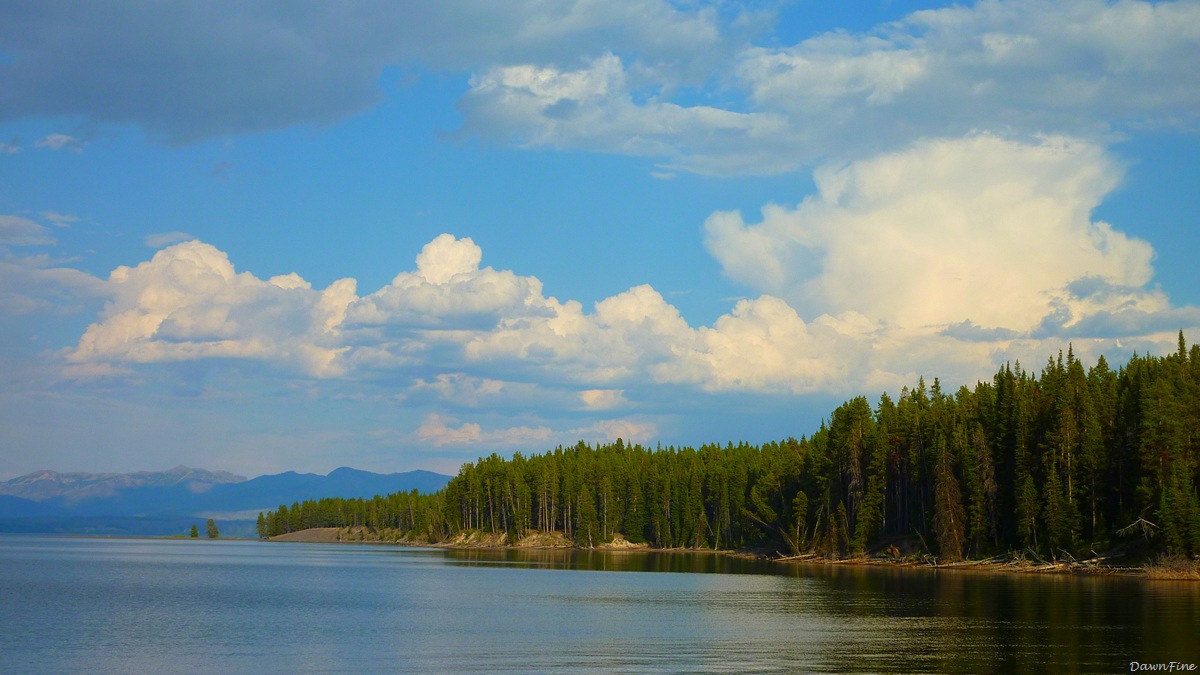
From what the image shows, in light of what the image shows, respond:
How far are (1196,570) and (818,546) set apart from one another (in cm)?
6508

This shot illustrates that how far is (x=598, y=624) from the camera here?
6744 cm

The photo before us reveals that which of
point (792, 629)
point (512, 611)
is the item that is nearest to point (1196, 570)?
point (792, 629)

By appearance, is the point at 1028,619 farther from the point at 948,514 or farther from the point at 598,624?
the point at 948,514

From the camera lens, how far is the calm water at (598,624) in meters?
49.9

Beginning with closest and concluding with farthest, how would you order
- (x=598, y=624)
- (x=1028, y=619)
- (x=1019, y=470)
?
(x=1028, y=619)
(x=598, y=624)
(x=1019, y=470)

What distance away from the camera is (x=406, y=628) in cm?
6581

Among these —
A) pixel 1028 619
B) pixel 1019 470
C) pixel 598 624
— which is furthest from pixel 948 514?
pixel 598 624

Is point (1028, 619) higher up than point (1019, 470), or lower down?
lower down

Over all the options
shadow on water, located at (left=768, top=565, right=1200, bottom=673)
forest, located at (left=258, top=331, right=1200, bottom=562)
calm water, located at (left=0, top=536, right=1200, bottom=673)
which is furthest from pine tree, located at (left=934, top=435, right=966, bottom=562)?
shadow on water, located at (left=768, top=565, right=1200, bottom=673)

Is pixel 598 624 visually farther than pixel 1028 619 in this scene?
Yes

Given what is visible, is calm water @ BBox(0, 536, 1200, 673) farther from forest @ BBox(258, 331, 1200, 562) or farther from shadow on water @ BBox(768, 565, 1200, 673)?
forest @ BBox(258, 331, 1200, 562)

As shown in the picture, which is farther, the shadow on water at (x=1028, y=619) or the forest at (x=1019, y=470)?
the forest at (x=1019, y=470)

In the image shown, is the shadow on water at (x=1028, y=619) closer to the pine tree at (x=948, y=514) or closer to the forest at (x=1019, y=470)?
the forest at (x=1019, y=470)

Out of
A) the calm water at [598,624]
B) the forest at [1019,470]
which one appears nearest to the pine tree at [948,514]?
the forest at [1019,470]
